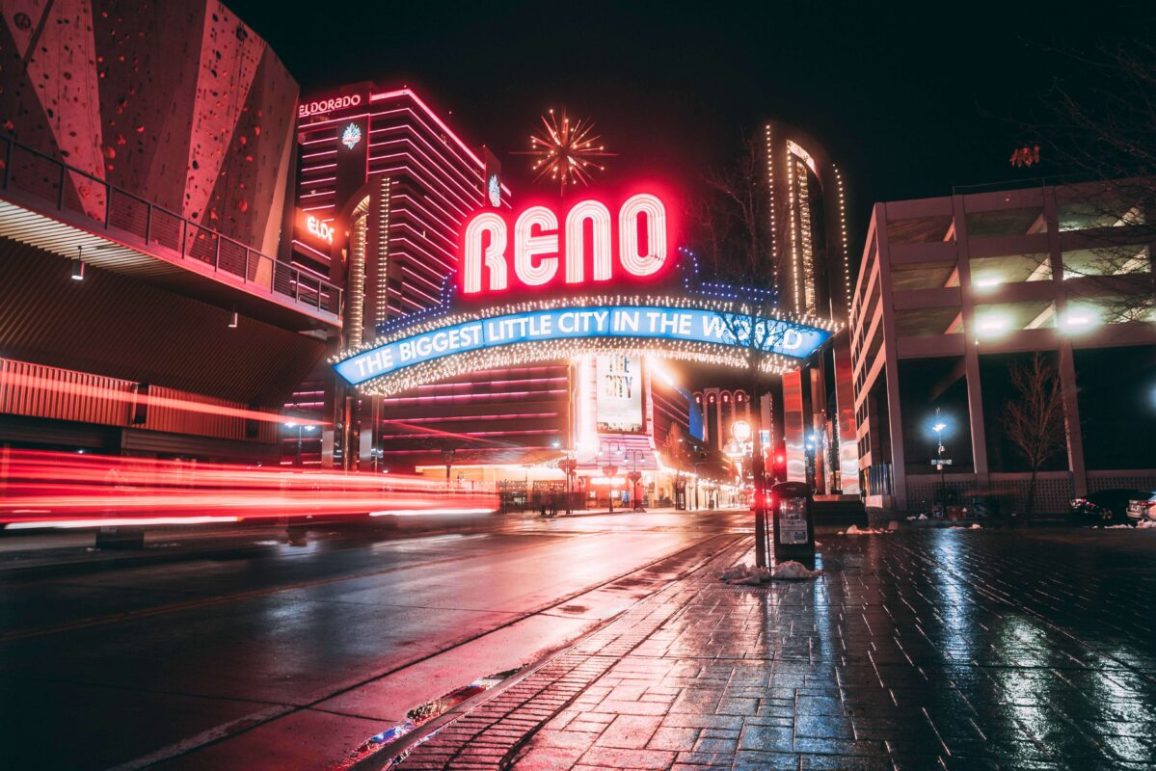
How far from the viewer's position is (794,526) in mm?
12828

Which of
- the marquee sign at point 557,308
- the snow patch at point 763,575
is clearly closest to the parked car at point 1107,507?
the marquee sign at point 557,308

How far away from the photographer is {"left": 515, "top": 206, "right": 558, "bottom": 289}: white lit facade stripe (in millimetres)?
24297

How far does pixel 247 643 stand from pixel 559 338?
1587 cm

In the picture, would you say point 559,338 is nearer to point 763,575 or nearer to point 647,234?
point 647,234

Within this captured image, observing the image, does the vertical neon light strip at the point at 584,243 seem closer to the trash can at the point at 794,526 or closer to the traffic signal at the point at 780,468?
the traffic signal at the point at 780,468

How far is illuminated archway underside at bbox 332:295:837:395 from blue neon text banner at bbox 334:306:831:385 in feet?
0.09

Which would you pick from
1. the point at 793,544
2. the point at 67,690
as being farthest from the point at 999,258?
the point at 67,690

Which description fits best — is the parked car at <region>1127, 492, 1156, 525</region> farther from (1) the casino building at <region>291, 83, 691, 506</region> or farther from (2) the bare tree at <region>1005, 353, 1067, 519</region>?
(1) the casino building at <region>291, 83, 691, 506</region>

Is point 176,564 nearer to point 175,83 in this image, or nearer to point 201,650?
point 201,650

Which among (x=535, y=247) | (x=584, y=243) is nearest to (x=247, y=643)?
(x=584, y=243)

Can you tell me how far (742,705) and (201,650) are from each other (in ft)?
15.9

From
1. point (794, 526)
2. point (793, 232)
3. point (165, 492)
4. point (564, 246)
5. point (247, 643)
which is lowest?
point (247, 643)

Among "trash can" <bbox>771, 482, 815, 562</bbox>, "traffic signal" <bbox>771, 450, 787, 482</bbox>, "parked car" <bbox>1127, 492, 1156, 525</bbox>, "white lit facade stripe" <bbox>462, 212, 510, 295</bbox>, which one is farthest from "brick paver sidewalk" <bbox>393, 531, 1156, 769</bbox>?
"parked car" <bbox>1127, 492, 1156, 525</bbox>

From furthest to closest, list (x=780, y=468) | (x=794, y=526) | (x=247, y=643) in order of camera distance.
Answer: (x=780, y=468)
(x=794, y=526)
(x=247, y=643)
